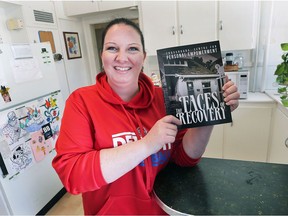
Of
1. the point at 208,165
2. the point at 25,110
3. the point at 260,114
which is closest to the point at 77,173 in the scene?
the point at 208,165

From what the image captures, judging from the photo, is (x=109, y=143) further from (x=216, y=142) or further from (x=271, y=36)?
(x=271, y=36)

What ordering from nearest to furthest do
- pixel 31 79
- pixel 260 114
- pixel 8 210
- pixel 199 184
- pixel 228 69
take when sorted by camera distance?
pixel 199 184 < pixel 8 210 < pixel 31 79 < pixel 260 114 < pixel 228 69

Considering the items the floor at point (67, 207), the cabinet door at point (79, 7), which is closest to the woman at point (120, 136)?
the floor at point (67, 207)

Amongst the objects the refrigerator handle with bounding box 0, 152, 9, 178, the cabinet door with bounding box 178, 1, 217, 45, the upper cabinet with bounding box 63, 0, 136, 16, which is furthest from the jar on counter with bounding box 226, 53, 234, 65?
the refrigerator handle with bounding box 0, 152, 9, 178

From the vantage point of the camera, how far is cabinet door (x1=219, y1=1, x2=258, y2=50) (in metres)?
2.09

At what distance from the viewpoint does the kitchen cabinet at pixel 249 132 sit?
A: 2.10 m

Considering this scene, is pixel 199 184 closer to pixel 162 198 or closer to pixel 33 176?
pixel 162 198

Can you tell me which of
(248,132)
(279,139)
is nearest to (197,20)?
(248,132)

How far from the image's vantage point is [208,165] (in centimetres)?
87

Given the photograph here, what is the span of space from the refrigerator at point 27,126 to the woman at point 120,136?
1.05 metres

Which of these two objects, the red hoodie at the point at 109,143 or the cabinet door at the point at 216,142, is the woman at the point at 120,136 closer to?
the red hoodie at the point at 109,143

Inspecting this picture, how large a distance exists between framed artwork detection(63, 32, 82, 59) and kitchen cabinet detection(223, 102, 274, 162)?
2.22m

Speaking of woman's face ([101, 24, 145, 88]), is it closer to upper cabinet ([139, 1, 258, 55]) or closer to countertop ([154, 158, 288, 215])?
countertop ([154, 158, 288, 215])

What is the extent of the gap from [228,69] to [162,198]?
201cm
